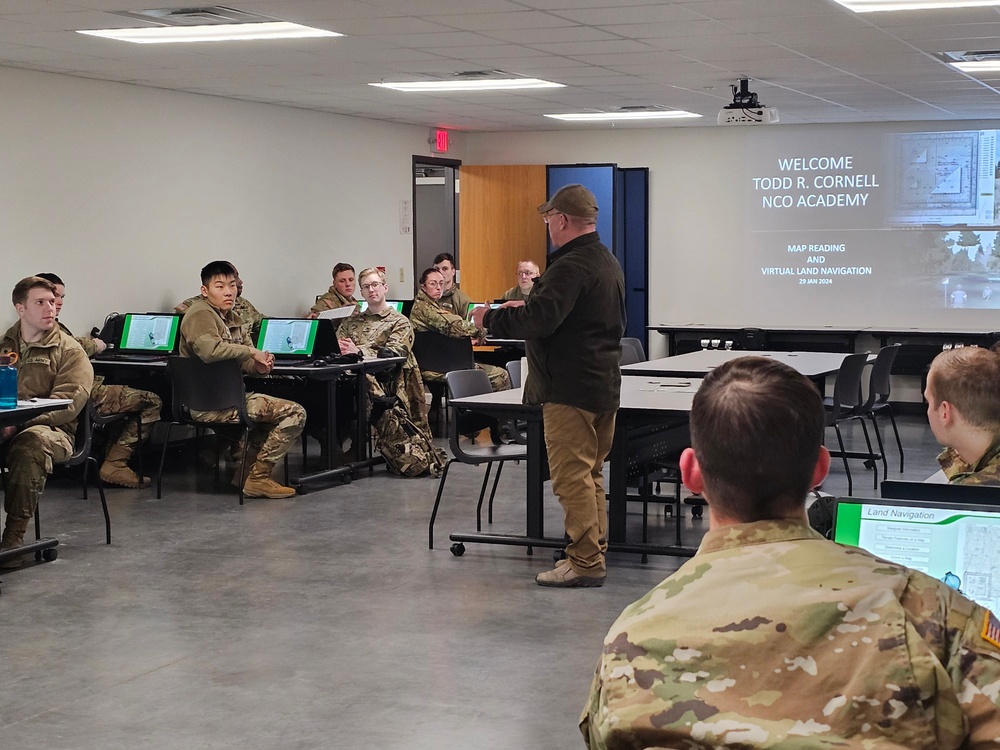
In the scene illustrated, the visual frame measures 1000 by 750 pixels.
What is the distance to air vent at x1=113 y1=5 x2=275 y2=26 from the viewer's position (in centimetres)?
619

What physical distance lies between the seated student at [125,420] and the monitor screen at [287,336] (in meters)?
0.91

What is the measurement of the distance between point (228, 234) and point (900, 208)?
653 cm

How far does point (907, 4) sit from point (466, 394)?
9.82 feet

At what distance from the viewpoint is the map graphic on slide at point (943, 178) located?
11.6 meters

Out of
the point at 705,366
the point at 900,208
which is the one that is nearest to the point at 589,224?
the point at 705,366

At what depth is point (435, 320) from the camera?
9.42 metres

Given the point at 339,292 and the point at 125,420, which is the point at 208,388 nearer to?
the point at 125,420

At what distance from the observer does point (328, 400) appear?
806 cm

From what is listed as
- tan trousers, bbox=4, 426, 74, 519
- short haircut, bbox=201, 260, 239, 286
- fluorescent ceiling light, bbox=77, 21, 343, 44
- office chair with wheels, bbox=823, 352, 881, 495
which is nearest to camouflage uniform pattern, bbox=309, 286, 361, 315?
short haircut, bbox=201, 260, 239, 286

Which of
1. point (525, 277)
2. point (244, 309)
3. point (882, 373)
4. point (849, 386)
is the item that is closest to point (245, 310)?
point (244, 309)

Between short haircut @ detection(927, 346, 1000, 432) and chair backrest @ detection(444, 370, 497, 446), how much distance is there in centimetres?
344

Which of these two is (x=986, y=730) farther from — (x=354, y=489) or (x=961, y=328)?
(x=961, y=328)

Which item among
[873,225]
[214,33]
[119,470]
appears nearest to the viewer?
[214,33]

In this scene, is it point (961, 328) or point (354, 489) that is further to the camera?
point (961, 328)
